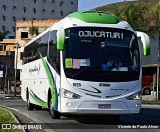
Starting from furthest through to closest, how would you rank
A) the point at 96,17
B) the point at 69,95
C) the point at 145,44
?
the point at 96,17
the point at 145,44
the point at 69,95

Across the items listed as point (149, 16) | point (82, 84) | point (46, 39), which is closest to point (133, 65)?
point (82, 84)

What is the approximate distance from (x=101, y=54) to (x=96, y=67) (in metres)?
0.49

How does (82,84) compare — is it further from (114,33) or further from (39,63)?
(39,63)

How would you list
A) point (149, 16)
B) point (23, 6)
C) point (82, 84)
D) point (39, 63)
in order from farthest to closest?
1. point (23, 6)
2. point (149, 16)
3. point (39, 63)
4. point (82, 84)

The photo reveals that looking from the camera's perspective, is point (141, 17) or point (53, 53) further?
point (141, 17)

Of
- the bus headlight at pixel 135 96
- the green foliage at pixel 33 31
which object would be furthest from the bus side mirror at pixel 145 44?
the green foliage at pixel 33 31

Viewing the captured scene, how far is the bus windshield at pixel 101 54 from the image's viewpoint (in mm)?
14922

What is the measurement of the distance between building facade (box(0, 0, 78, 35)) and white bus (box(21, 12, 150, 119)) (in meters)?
131

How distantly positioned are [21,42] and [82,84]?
7650cm

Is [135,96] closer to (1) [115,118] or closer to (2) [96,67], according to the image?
(2) [96,67]

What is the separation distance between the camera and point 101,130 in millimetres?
13750

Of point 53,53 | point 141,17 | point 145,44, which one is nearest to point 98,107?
point 145,44

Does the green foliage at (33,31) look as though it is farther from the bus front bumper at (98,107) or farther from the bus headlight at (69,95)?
the bus front bumper at (98,107)

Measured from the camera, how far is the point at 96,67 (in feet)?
49.0
